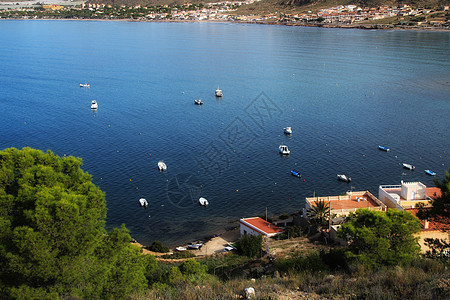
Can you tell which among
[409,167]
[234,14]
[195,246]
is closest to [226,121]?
[409,167]

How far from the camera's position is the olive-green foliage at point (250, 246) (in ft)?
65.4

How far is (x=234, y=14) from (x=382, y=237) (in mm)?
150547

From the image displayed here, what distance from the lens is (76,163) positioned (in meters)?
12.6

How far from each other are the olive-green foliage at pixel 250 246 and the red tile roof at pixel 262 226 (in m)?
1.19

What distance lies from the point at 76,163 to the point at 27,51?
7787 cm

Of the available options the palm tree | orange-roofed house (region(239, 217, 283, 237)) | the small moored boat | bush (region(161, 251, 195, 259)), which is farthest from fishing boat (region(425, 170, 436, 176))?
bush (region(161, 251, 195, 259))

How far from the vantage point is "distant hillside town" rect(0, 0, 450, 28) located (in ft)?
371

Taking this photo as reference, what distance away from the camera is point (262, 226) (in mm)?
22375

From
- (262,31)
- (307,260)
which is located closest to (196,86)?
(307,260)

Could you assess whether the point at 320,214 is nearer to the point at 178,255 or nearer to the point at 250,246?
the point at 250,246

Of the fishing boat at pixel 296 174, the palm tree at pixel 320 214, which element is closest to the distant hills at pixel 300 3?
the fishing boat at pixel 296 174

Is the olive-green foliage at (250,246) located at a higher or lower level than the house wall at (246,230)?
higher

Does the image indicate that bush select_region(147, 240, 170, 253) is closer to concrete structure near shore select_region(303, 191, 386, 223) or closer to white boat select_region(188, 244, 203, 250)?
white boat select_region(188, 244, 203, 250)

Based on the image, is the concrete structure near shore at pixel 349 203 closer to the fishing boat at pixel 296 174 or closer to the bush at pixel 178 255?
the bush at pixel 178 255
